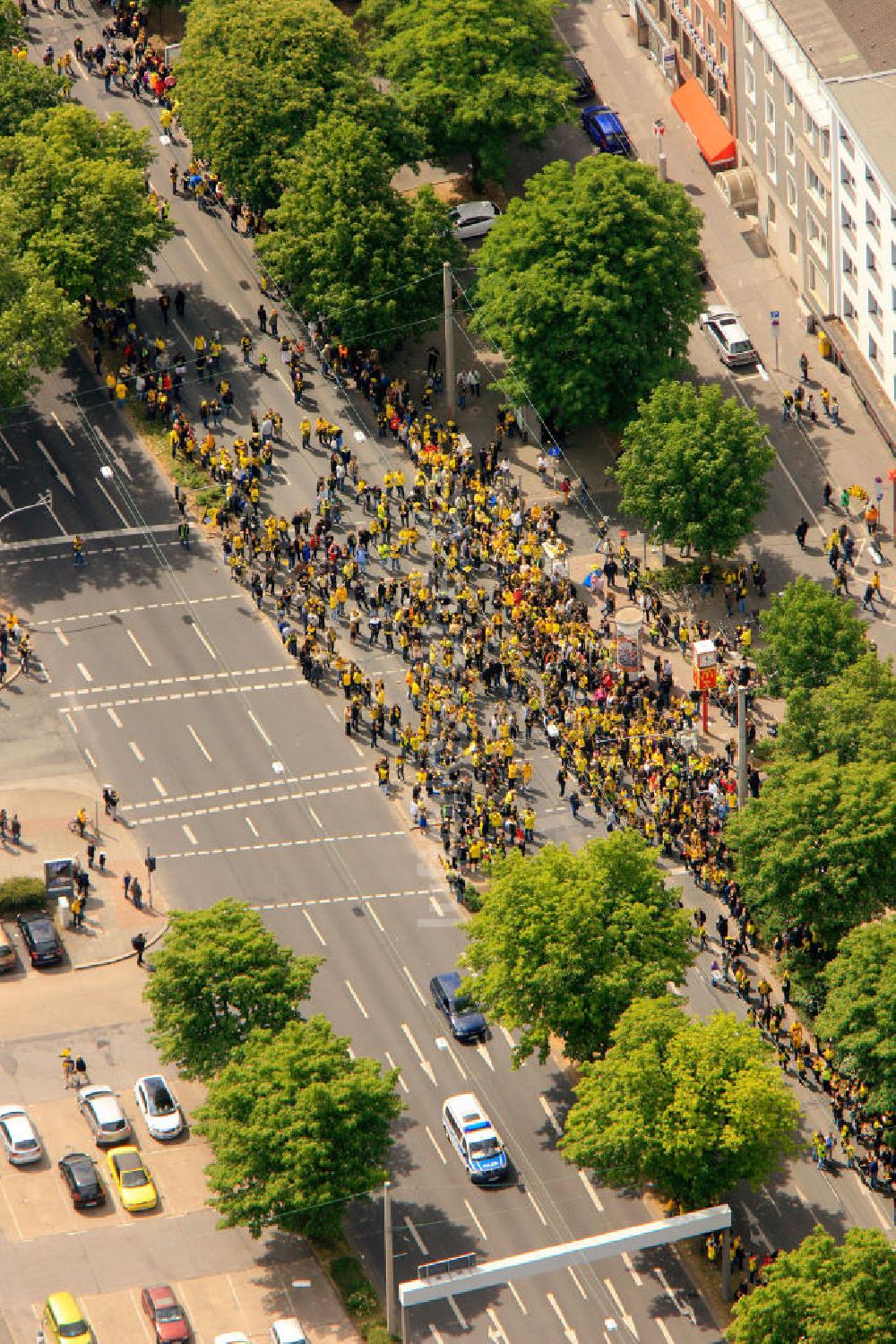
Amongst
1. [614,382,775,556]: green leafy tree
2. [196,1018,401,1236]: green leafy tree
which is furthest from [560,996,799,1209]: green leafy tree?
[614,382,775,556]: green leafy tree

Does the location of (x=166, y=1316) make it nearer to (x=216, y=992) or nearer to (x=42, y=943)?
(x=216, y=992)

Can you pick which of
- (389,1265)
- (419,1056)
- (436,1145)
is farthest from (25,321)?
(389,1265)

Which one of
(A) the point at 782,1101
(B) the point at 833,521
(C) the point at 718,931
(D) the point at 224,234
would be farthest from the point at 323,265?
(A) the point at 782,1101

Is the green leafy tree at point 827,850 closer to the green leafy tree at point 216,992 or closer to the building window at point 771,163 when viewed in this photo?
the green leafy tree at point 216,992

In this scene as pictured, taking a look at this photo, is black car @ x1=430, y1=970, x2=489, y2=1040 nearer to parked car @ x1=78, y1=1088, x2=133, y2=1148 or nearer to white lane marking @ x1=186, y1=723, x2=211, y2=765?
parked car @ x1=78, y1=1088, x2=133, y2=1148

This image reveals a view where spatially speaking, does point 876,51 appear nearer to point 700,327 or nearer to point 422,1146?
point 700,327

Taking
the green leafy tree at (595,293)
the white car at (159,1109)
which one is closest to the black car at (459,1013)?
the white car at (159,1109)
